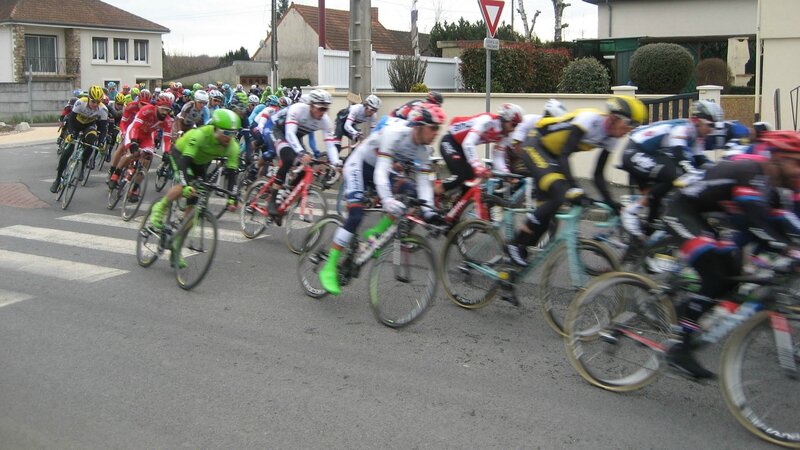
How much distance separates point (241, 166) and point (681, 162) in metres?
7.78

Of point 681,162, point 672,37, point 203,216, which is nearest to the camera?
point 681,162

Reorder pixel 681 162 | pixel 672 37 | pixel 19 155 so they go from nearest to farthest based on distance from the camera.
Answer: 1. pixel 681 162
2. pixel 19 155
3. pixel 672 37

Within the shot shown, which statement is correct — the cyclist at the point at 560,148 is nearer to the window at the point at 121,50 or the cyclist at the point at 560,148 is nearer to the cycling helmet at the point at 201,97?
the cycling helmet at the point at 201,97

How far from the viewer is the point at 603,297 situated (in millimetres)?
5180

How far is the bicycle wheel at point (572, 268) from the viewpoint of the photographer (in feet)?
19.8

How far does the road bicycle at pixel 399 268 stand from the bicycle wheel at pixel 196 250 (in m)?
1.71

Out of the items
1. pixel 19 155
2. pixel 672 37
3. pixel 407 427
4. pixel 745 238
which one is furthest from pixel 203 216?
pixel 672 37

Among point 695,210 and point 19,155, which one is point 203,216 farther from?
point 19,155

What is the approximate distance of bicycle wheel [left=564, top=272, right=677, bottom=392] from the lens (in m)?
5.05

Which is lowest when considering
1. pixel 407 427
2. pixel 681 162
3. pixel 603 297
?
pixel 407 427

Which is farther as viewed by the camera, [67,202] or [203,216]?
[67,202]

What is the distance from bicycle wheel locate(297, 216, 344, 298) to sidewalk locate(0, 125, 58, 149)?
2149 cm

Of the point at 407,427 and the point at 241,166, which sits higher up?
the point at 241,166

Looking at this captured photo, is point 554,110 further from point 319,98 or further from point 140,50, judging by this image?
point 140,50
